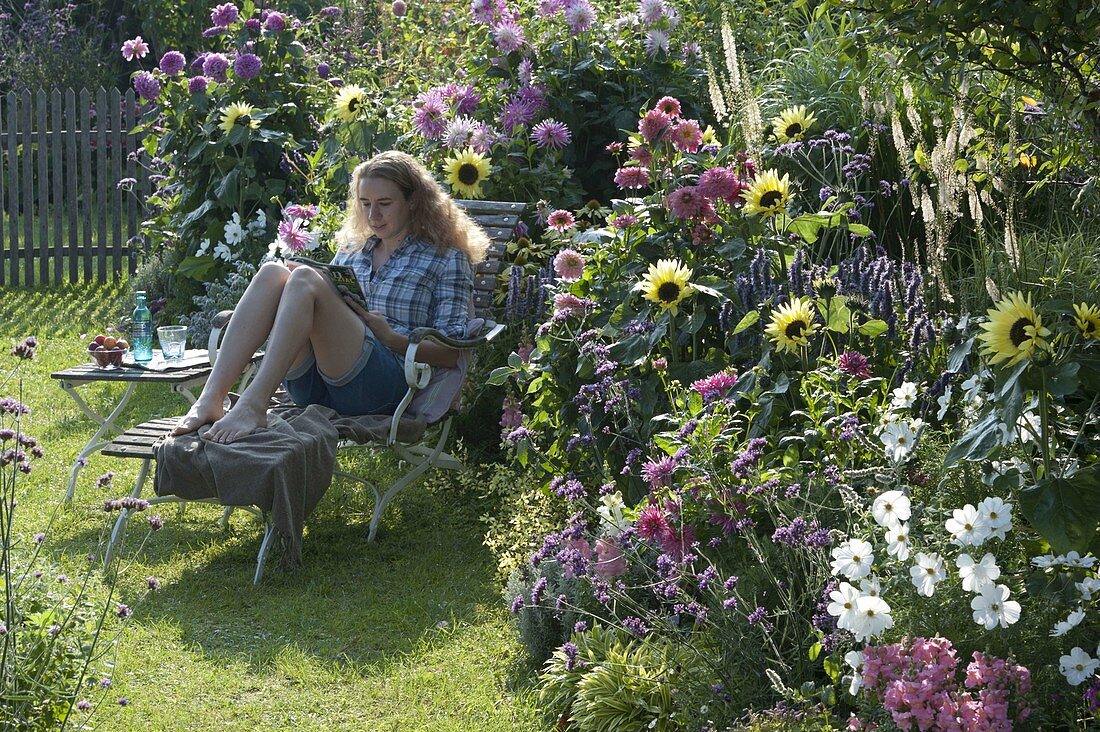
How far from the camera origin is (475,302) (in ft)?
18.0

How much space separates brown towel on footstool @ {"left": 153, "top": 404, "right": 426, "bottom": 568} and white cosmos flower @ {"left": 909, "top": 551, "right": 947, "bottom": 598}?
241cm

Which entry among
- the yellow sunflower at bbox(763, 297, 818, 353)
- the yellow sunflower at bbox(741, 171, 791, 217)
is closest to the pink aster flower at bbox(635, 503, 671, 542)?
the yellow sunflower at bbox(763, 297, 818, 353)

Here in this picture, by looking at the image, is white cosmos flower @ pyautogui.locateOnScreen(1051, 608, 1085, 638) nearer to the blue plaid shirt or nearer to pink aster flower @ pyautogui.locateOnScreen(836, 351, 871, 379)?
pink aster flower @ pyautogui.locateOnScreen(836, 351, 871, 379)

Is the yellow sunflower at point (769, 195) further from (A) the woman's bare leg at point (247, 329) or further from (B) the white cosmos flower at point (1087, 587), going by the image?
(A) the woman's bare leg at point (247, 329)

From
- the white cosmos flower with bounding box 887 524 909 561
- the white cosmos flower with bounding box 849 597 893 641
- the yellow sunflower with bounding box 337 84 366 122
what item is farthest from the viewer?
the yellow sunflower with bounding box 337 84 366 122

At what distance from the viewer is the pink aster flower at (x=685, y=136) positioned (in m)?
4.09

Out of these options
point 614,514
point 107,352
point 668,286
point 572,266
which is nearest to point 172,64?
point 107,352

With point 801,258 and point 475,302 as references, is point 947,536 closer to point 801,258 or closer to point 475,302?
point 801,258

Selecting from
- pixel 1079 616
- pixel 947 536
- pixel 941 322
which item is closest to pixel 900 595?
pixel 947 536

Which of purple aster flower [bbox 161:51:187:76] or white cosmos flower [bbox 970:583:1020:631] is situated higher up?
purple aster flower [bbox 161:51:187:76]

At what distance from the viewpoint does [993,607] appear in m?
2.23

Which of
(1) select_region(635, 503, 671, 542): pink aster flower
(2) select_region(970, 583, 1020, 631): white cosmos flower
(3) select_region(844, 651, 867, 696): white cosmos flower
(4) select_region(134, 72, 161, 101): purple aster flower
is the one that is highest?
(4) select_region(134, 72, 161, 101): purple aster flower

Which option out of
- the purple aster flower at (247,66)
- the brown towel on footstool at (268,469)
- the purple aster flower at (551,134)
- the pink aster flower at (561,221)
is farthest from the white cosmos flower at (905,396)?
the purple aster flower at (247,66)

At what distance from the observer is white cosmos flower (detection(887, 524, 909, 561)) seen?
2.37 metres
